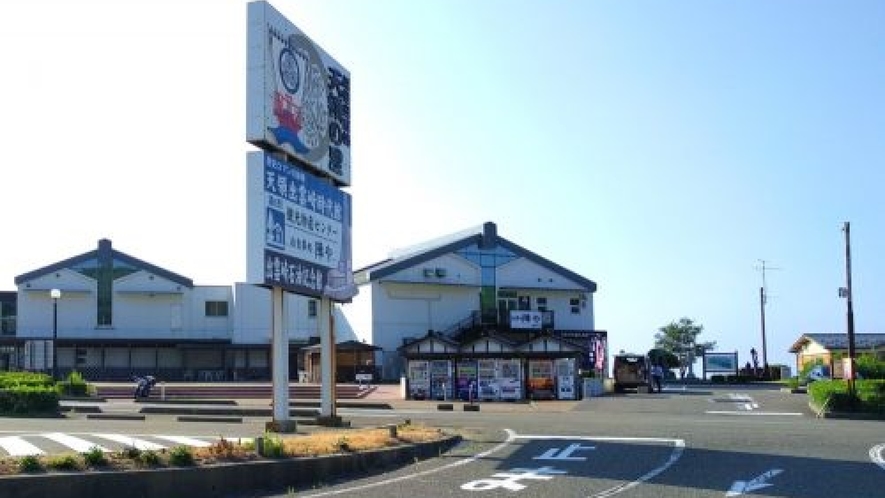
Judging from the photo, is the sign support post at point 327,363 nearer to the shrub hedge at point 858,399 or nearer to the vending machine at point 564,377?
the shrub hedge at point 858,399

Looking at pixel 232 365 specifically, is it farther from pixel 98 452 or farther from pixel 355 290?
pixel 98 452

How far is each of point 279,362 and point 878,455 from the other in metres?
11.3

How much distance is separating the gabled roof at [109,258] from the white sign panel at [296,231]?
43.0 meters

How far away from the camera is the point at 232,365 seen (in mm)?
65312

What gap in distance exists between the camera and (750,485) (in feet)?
42.8

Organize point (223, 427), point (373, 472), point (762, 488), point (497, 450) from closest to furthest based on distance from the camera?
point (762, 488) → point (373, 472) → point (497, 450) → point (223, 427)

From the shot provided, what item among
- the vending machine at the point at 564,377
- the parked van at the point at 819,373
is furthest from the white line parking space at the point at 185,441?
the parked van at the point at 819,373

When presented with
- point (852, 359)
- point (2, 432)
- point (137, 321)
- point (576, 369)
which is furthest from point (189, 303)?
point (2, 432)

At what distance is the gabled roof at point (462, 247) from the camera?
6328 centimetres

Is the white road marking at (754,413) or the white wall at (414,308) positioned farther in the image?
the white wall at (414,308)

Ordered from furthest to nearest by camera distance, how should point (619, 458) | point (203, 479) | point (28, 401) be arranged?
point (28, 401) → point (619, 458) → point (203, 479)

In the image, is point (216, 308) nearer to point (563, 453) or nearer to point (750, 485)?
point (563, 453)

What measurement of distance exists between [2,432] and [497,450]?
30.8 ft

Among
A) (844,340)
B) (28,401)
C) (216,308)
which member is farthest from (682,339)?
(28,401)
